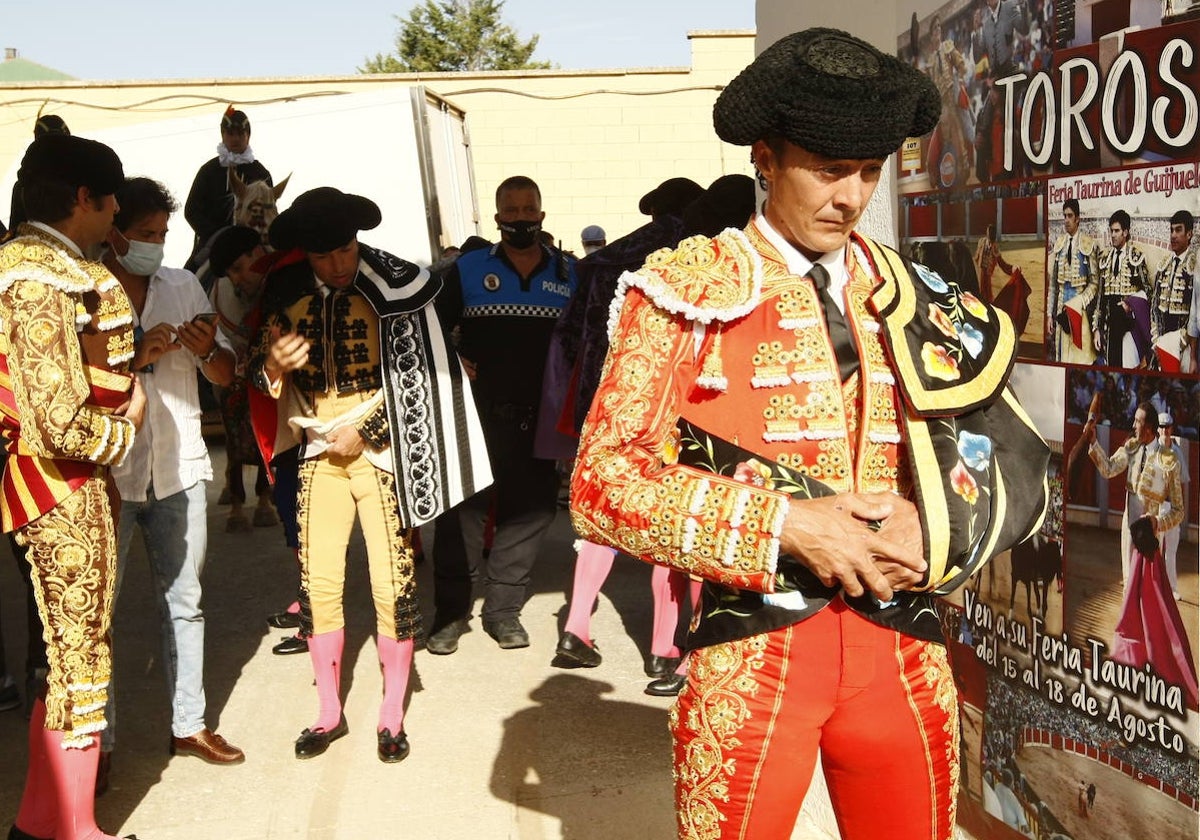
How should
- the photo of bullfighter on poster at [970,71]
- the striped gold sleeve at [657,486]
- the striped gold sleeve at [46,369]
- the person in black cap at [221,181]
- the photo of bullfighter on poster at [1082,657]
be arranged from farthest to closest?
the person in black cap at [221,181]
the striped gold sleeve at [46,369]
the photo of bullfighter on poster at [970,71]
the photo of bullfighter on poster at [1082,657]
the striped gold sleeve at [657,486]

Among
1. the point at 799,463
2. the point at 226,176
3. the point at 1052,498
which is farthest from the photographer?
the point at 226,176

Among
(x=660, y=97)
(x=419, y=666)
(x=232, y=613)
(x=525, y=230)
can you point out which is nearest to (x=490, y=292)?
(x=525, y=230)

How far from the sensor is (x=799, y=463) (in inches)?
82.2

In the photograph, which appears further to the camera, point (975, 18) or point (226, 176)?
point (226, 176)

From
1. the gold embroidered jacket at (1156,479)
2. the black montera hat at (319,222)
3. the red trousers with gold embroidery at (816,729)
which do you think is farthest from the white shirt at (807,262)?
the black montera hat at (319,222)

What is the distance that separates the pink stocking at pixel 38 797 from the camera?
12.4 ft

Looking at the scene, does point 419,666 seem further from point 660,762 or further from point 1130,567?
point 1130,567

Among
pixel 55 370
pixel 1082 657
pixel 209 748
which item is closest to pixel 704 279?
pixel 1082 657

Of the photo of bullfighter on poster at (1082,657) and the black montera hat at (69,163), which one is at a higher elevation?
the black montera hat at (69,163)

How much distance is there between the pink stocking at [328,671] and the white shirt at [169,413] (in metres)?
0.76

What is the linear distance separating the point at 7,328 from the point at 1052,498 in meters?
2.67

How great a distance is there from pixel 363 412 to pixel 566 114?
46.4 ft

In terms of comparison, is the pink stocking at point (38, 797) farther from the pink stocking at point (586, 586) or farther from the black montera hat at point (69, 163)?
the pink stocking at point (586, 586)

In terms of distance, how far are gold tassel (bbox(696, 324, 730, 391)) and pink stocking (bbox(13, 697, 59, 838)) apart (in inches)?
104
